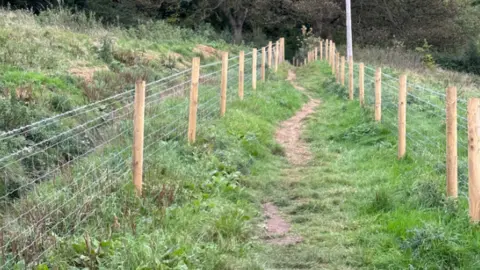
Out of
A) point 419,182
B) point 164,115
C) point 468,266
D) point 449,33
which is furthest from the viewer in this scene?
point 449,33

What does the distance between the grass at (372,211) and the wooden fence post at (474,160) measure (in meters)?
0.15

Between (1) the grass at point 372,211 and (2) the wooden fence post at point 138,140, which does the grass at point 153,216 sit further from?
(1) the grass at point 372,211

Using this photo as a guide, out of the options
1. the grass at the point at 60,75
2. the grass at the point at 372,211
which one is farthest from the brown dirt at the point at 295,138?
the grass at the point at 60,75

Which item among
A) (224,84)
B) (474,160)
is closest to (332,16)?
(224,84)

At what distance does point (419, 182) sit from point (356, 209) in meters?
0.82

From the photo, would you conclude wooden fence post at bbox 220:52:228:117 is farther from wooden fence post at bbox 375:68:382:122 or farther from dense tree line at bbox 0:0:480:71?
dense tree line at bbox 0:0:480:71

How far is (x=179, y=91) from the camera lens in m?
11.8

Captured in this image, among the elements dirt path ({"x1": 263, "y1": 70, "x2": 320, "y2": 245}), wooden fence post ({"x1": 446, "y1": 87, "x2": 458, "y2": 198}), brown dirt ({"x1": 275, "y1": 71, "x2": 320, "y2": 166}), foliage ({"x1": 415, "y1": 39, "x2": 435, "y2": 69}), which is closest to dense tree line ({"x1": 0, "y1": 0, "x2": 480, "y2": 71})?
foliage ({"x1": 415, "y1": 39, "x2": 435, "y2": 69})

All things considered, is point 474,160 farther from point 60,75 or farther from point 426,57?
point 426,57

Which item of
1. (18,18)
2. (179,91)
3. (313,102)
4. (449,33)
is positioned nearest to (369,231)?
(179,91)

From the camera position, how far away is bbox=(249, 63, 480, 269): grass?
546cm

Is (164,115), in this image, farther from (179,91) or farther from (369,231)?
(369,231)

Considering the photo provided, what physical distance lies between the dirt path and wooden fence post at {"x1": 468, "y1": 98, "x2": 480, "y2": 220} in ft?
5.83

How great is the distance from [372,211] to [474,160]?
145 cm
